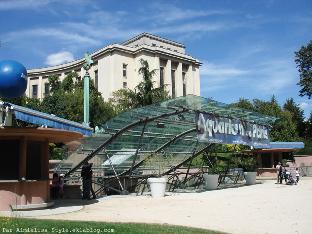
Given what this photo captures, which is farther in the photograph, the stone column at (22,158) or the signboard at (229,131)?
the signboard at (229,131)

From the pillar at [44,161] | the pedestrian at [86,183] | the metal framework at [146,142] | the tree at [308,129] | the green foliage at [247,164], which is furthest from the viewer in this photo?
the tree at [308,129]

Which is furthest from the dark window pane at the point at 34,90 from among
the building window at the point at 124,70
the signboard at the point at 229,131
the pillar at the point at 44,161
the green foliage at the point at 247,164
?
the pillar at the point at 44,161

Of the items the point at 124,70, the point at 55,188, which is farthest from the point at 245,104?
the point at 55,188

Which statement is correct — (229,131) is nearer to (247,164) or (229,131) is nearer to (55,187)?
(55,187)

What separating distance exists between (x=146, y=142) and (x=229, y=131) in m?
4.21

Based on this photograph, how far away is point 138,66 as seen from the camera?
86.1m

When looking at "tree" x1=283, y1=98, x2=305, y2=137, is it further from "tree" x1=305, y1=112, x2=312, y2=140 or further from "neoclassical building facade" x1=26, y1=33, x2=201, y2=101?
"neoclassical building facade" x1=26, y1=33, x2=201, y2=101

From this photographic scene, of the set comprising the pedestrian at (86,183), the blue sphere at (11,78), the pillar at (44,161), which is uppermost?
the blue sphere at (11,78)

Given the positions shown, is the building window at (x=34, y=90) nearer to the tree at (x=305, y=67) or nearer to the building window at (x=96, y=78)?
the building window at (x=96, y=78)

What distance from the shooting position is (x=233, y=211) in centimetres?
1391

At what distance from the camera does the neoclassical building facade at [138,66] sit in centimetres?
8425

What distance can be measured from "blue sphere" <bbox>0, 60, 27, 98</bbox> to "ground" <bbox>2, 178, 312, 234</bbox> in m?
3.63

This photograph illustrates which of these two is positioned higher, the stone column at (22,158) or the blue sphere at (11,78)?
the blue sphere at (11,78)

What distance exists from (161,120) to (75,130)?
6233mm
